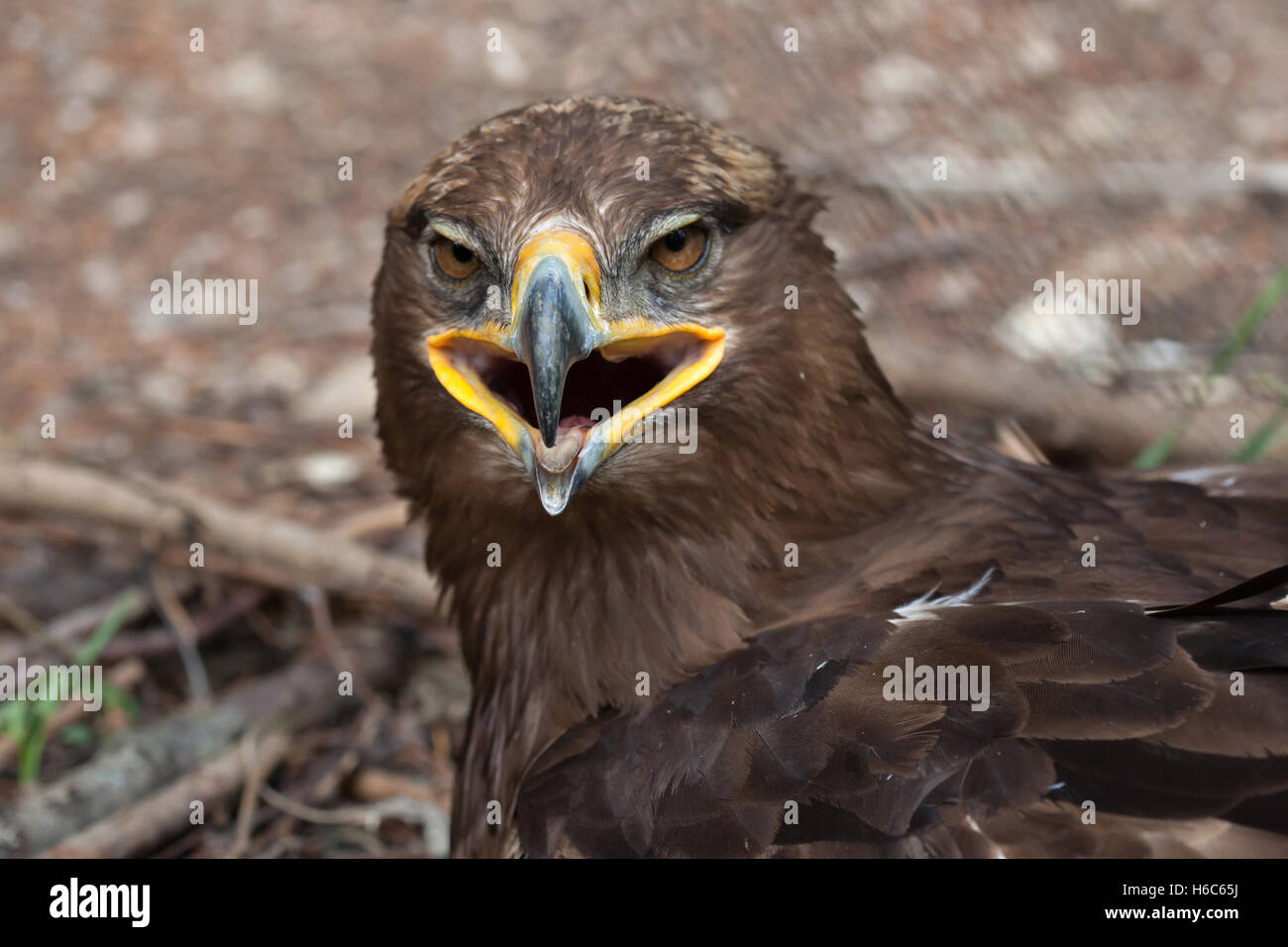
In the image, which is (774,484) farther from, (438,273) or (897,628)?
(438,273)

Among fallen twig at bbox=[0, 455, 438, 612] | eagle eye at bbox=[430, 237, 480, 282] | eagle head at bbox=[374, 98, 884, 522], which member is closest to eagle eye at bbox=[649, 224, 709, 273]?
eagle head at bbox=[374, 98, 884, 522]

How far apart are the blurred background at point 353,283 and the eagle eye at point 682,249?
1439mm

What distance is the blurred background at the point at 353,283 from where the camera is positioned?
12.5 ft

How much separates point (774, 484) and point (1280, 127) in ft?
14.9

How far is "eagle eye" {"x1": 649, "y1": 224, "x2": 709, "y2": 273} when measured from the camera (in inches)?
99.2

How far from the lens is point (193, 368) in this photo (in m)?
5.60

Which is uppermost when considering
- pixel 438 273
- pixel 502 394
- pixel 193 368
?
pixel 193 368

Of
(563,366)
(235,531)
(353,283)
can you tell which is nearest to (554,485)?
(563,366)

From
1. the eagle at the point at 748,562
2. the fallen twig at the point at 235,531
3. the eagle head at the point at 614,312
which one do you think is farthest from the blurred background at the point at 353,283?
the eagle head at the point at 614,312

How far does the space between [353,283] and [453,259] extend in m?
3.56

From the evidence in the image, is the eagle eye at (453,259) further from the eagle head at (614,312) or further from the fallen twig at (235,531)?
the fallen twig at (235,531)

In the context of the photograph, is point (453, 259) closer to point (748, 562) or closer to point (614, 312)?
point (614, 312)

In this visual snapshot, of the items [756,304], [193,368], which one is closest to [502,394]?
[756,304]
